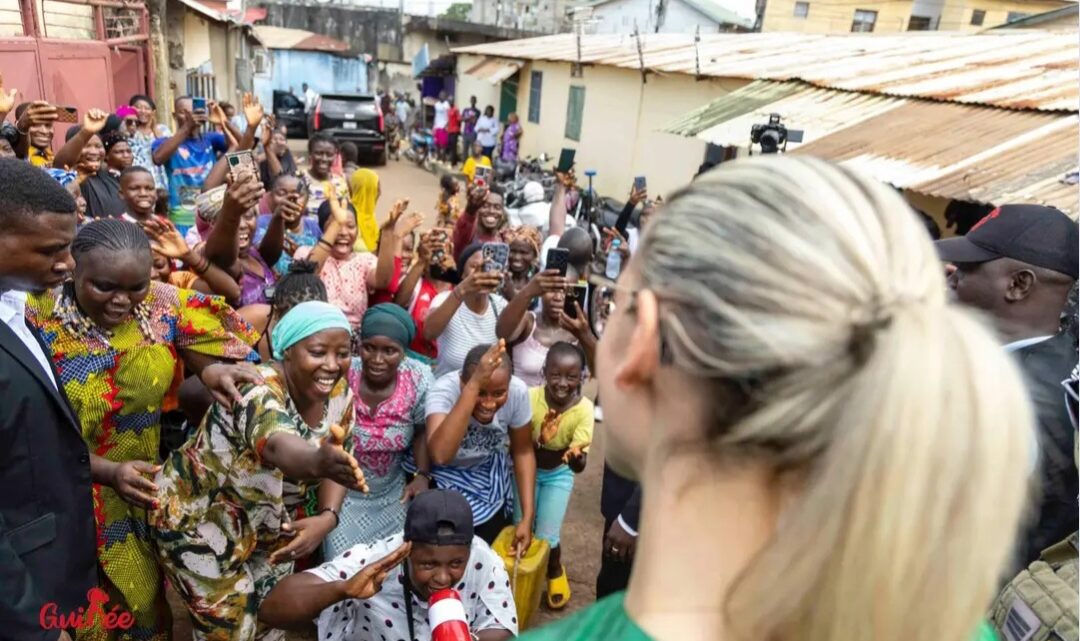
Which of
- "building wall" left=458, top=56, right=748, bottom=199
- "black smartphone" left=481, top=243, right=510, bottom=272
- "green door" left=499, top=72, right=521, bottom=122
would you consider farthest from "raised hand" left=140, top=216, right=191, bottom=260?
"green door" left=499, top=72, right=521, bottom=122

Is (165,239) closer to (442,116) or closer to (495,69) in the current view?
(442,116)

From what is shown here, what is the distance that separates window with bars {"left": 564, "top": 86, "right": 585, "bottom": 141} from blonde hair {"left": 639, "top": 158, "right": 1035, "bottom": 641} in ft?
48.4

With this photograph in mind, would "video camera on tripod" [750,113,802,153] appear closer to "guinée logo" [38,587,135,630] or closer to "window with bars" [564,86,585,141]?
"guinée logo" [38,587,135,630]

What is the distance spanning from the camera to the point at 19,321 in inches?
73.7

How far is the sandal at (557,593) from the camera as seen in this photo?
347cm

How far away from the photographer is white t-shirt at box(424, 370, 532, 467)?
3023mm

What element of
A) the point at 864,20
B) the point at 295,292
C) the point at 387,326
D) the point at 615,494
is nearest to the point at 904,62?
the point at 615,494

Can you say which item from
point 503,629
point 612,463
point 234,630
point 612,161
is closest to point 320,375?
point 234,630

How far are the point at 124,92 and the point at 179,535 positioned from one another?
10108 millimetres

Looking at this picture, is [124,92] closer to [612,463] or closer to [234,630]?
[234,630]

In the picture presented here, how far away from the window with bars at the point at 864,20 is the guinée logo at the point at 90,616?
95.6 feet

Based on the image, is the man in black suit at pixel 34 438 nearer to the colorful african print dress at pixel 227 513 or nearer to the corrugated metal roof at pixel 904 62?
the colorful african print dress at pixel 227 513

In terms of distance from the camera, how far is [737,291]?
711mm

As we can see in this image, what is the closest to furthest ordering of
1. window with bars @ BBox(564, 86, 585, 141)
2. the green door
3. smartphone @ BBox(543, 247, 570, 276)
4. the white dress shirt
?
the white dress shirt < smartphone @ BBox(543, 247, 570, 276) < window with bars @ BBox(564, 86, 585, 141) < the green door
